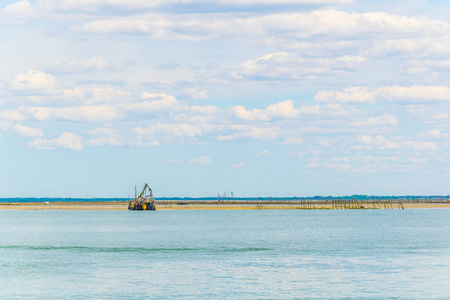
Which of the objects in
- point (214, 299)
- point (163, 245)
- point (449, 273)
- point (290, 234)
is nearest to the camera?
point (214, 299)

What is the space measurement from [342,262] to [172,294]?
1005 inches

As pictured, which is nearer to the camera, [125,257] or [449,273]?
[449,273]

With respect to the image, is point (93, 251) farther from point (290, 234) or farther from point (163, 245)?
point (290, 234)

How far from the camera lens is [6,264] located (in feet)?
239

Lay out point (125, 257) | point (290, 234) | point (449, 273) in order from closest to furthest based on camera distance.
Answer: point (449, 273), point (125, 257), point (290, 234)

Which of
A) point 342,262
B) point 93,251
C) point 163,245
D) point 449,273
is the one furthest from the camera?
point 163,245

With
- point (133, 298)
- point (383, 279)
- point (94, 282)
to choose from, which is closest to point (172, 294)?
point (133, 298)

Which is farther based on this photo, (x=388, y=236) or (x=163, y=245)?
(x=388, y=236)

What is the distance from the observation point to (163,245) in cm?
9656

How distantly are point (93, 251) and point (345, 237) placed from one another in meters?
42.8

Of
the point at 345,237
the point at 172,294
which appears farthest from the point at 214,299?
the point at 345,237

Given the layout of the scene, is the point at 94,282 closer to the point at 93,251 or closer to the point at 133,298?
the point at 133,298

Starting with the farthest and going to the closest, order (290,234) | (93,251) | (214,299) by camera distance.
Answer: (290,234), (93,251), (214,299)

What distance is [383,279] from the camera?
5747 centimetres
